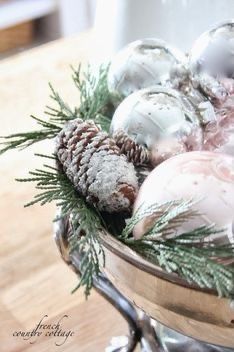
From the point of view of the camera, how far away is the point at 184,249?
0.45 m

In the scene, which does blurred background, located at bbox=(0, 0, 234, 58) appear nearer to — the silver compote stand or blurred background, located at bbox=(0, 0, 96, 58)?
the silver compote stand

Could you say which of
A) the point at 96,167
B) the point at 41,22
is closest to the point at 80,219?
the point at 96,167

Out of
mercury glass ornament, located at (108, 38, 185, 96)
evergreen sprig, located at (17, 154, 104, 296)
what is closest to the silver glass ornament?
mercury glass ornament, located at (108, 38, 185, 96)

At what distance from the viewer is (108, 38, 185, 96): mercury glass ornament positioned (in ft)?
2.02

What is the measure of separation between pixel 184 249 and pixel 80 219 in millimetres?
74

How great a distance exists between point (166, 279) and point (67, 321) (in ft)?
0.69

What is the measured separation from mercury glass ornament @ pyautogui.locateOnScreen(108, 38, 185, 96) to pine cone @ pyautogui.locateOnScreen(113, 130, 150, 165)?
8 centimetres

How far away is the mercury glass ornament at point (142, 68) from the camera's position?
616 millimetres

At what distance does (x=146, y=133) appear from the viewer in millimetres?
540

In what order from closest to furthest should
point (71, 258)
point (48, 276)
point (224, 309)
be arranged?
point (224, 309) → point (71, 258) → point (48, 276)

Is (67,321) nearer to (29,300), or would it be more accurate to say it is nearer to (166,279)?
(29,300)

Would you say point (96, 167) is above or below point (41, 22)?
above

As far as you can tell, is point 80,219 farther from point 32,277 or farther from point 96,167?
point 32,277

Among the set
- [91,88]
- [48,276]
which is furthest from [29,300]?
[91,88]
